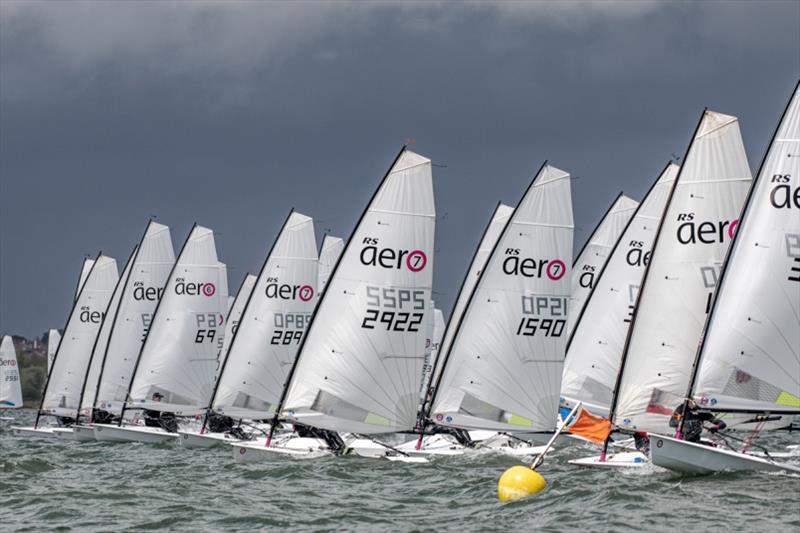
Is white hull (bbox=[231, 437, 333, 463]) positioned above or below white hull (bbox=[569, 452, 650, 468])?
below

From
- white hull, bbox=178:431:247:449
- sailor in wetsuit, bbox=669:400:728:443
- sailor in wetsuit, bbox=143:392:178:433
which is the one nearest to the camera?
sailor in wetsuit, bbox=669:400:728:443

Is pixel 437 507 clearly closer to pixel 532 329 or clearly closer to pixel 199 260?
pixel 532 329

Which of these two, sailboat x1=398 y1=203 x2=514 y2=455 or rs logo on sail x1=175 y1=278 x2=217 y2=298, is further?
rs logo on sail x1=175 y1=278 x2=217 y2=298

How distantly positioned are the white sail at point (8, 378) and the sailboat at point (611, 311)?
164 feet

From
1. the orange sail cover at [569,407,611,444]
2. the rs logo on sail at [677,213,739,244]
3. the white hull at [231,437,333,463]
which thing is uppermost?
the rs logo on sail at [677,213,739,244]

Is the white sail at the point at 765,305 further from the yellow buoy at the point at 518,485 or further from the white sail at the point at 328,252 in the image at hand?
the white sail at the point at 328,252

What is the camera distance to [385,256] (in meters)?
30.8

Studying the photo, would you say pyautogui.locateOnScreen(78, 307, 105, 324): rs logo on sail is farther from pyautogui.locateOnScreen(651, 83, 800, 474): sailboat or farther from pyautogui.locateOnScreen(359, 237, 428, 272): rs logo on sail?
pyautogui.locateOnScreen(651, 83, 800, 474): sailboat

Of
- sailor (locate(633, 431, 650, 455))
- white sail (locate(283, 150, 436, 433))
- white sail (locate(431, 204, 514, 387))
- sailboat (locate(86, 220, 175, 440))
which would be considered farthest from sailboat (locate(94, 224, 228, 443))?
sailor (locate(633, 431, 650, 455))

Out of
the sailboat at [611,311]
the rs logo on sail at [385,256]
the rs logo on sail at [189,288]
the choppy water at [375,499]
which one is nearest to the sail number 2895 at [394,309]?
the rs logo on sail at [385,256]

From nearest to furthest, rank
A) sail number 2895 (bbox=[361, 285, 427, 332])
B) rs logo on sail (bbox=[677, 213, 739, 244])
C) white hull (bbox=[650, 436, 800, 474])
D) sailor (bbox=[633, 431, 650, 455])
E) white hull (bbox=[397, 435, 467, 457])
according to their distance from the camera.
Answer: white hull (bbox=[650, 436, 800, 474]) → rs logo on sail (bbox=[677, 213, 739, 244]) → sailor (bbox=[633, 431, 650, 455]) → sail number 2895 (bbox=[361, 285, 427, 332]) → white hull (bbox=[397, 435, 467, 457])

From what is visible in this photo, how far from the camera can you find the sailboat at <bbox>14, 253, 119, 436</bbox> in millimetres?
54844

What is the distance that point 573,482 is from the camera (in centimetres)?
2391

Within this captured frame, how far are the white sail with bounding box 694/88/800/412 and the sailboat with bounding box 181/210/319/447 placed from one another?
18.7m
